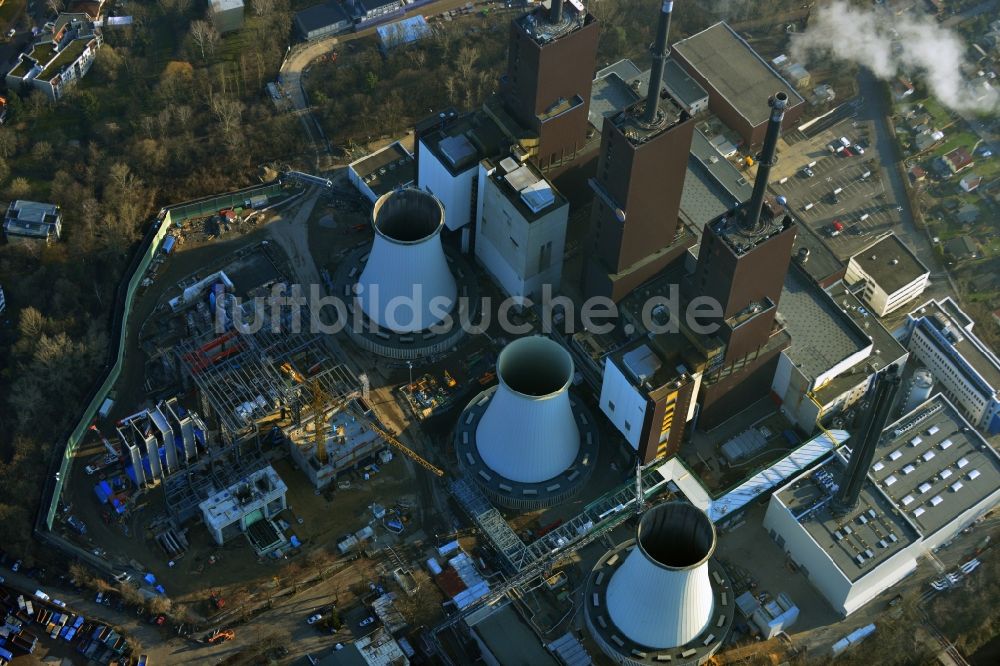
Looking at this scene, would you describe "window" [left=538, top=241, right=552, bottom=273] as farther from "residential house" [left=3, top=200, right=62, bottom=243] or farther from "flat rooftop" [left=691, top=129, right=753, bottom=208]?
"residential house" [left=3, top=200, right=62, bottom=243]

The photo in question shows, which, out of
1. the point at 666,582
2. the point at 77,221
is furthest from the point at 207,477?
the point at 666,582

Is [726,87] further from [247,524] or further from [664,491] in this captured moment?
[247,524]

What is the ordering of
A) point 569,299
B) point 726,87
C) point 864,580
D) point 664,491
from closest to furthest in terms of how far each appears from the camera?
point 864,580, point 664,491, point 569,299, point 726,87

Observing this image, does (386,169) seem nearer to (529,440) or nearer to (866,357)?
(529,440)

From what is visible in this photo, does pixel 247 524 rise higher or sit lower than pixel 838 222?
lower

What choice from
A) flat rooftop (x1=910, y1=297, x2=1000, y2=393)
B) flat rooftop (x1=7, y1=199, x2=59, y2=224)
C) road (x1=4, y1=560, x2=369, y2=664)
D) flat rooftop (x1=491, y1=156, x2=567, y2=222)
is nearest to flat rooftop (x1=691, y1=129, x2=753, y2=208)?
flat rooftop (x1=491, y1=156, x2=567, y2=222)

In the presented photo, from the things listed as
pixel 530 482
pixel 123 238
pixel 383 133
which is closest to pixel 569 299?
pixel 530 482

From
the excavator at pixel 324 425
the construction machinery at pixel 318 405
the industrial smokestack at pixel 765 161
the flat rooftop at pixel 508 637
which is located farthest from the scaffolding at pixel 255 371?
the industrial smokestack at pixel 765 161
